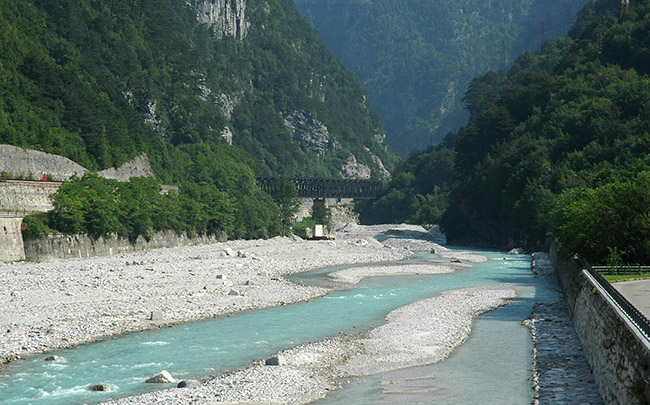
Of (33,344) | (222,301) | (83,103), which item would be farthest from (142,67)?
(33,344)

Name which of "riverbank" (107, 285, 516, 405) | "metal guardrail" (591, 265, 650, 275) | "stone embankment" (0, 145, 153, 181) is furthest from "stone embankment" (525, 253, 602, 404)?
"stone embankment" (0, 145, 153, 181)

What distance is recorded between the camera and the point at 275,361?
28.8 m

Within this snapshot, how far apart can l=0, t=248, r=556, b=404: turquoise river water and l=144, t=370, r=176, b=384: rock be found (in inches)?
16.9

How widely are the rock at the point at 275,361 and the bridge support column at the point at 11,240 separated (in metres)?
46.7

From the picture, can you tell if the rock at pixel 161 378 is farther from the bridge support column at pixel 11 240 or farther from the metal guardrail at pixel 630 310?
the bridge support column at pixel 11 240

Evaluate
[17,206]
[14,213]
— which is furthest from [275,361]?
[17,206]

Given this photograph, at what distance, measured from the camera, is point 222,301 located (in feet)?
152

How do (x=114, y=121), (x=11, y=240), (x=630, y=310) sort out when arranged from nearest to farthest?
(x=630, y=310), (x=11, y=240), (x=114, y=121)

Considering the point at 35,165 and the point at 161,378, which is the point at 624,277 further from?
the point at 35,165

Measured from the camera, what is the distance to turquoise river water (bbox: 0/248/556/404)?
24.8 meters

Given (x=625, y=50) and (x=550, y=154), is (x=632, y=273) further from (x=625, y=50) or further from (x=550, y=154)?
(x=625, y=50)

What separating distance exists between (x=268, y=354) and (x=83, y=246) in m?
54.1

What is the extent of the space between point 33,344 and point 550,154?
9740cm

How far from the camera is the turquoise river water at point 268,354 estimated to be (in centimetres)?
2475
